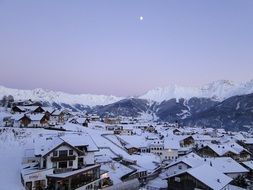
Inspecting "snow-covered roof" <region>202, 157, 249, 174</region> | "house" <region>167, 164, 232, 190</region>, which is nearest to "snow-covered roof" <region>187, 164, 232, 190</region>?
"house" <region>167, 164, 232, 190</region>

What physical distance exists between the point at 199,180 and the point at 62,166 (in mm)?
21068

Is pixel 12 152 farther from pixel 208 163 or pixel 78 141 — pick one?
pixel 208 163

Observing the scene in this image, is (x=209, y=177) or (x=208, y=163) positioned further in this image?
(x=208, y=163)

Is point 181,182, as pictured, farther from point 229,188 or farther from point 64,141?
point 64,141

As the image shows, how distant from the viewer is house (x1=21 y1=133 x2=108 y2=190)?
41.3 meters

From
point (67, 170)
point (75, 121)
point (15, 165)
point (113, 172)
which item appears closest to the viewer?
point (67, 170)

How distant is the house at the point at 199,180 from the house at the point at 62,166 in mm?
12774

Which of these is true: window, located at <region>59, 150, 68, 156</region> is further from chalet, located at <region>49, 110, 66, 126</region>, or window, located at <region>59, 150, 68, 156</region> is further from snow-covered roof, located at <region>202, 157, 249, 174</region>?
chalet, located at <region>49, 110, 66, 126</region>

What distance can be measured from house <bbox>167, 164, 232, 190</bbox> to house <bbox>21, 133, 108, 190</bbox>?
12774 millimetres

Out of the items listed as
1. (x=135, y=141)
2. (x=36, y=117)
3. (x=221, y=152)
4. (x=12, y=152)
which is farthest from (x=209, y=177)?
(x=135, y=141)

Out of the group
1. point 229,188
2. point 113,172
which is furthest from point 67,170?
point 229,188

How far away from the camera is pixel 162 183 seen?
5888 centimetres

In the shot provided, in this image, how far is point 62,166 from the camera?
149 feet

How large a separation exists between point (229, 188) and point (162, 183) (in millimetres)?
12099
